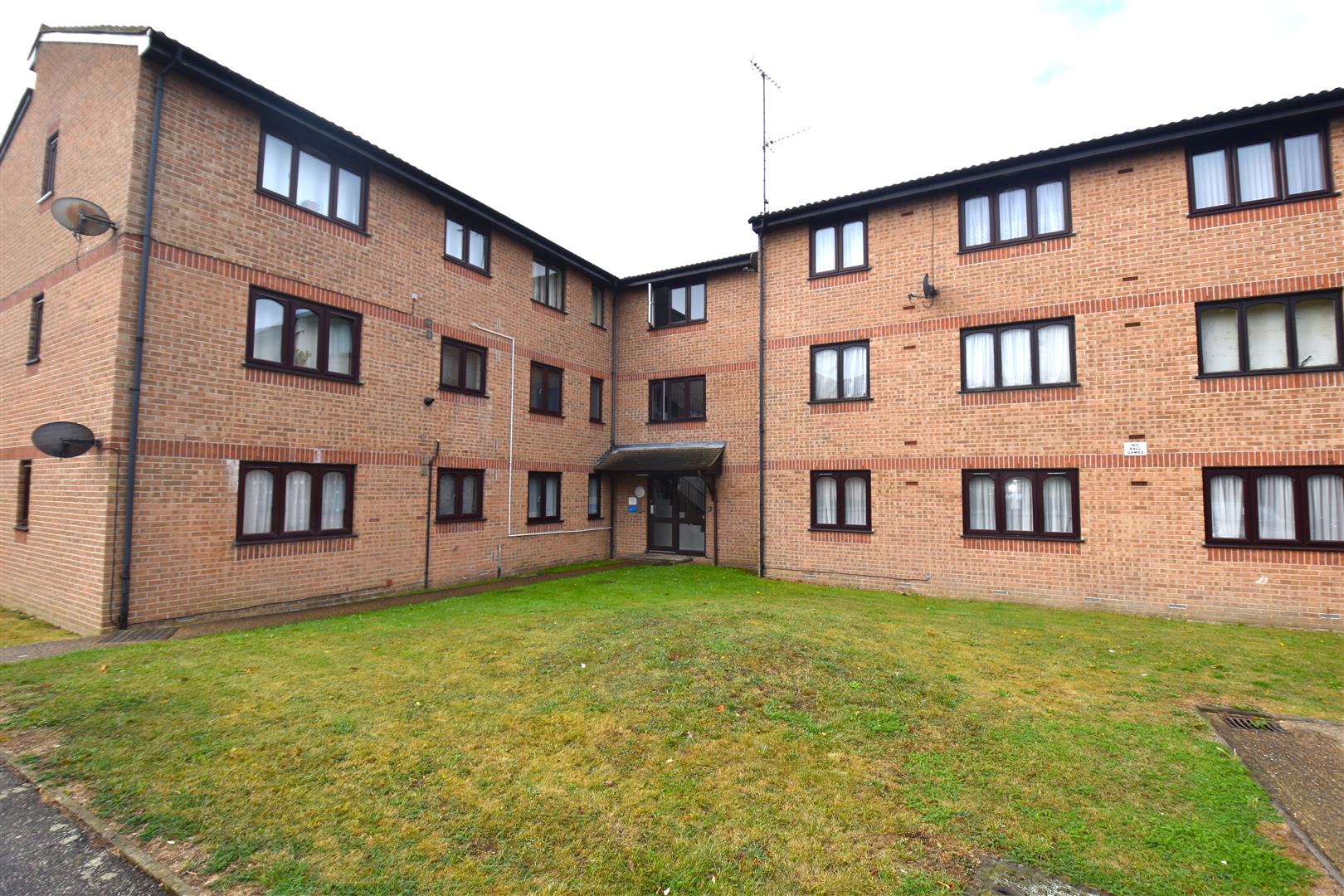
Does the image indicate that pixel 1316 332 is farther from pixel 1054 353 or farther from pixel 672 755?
pixel 672 755

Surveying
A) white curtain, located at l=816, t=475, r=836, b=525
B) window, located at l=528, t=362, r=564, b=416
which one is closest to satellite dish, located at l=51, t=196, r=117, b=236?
A: window, located at l=528, t=362, r=564, b=416

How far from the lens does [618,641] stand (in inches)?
276

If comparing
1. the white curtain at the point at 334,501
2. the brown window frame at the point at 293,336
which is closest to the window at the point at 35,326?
the brown window frame at the point at 293,336

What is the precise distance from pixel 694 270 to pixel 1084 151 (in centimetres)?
845

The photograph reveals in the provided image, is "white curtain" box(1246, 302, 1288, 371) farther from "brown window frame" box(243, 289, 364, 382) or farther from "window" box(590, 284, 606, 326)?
"brown window frame" box(243, 289, 364, 382)

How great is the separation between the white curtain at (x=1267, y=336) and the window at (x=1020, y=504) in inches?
124

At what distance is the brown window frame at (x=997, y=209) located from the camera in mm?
11297

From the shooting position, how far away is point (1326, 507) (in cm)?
932

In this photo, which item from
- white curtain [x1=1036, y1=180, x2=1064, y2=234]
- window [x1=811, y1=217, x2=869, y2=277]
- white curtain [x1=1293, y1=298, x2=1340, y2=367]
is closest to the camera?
white curtain [x1=1293, y1=298, x2=1340, y2=367]

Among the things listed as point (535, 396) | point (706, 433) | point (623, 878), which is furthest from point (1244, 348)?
point (535, 396)

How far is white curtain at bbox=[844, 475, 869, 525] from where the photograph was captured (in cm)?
1297

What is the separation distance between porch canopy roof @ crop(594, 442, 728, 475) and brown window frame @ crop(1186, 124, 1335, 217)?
400 inches

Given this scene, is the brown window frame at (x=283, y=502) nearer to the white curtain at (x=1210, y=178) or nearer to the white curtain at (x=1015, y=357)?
the white curtain at (x=1015, y=357)

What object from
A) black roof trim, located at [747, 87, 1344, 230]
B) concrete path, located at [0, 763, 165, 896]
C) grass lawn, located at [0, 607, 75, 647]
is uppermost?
black roof trim, located at [747, 87, 1344, 230]
